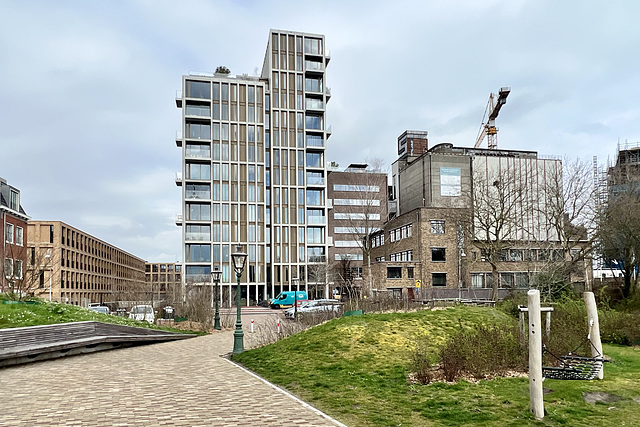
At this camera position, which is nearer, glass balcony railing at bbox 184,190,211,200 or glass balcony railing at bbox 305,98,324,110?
glass balcony railing at bbox 184,190,211,200

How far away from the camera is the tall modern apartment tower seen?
67.8 metres

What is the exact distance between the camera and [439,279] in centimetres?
5769

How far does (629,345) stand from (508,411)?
1142cm

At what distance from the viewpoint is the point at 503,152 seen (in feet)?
239

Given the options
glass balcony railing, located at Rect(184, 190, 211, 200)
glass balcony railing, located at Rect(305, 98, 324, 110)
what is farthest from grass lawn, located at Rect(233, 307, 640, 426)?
glass balcony railing, located at Rect(305, 98, 324, 110)

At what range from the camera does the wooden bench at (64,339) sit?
14.8m

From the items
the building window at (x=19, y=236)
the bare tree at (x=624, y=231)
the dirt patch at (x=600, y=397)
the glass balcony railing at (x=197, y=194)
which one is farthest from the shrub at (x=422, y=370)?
the glass balcony railing at (x=197, y=194)

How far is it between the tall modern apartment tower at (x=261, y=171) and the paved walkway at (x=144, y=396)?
5168 cm

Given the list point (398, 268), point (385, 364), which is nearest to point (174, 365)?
point (385, 364)

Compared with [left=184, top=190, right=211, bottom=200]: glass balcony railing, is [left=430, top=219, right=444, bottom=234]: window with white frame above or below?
below

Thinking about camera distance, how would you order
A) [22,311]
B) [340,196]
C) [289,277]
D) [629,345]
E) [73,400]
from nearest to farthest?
[73,400] → [629,345] → [22,311] → [289,277] → [340,196]

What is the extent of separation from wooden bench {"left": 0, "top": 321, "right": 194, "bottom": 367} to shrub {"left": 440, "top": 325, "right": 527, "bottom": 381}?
37.2 ft

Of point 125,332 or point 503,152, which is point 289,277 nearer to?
point 503,152

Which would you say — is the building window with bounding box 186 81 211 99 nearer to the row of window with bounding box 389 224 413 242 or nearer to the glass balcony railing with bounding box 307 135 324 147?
the glass balcony railing with bounding box 307 135 324 147
